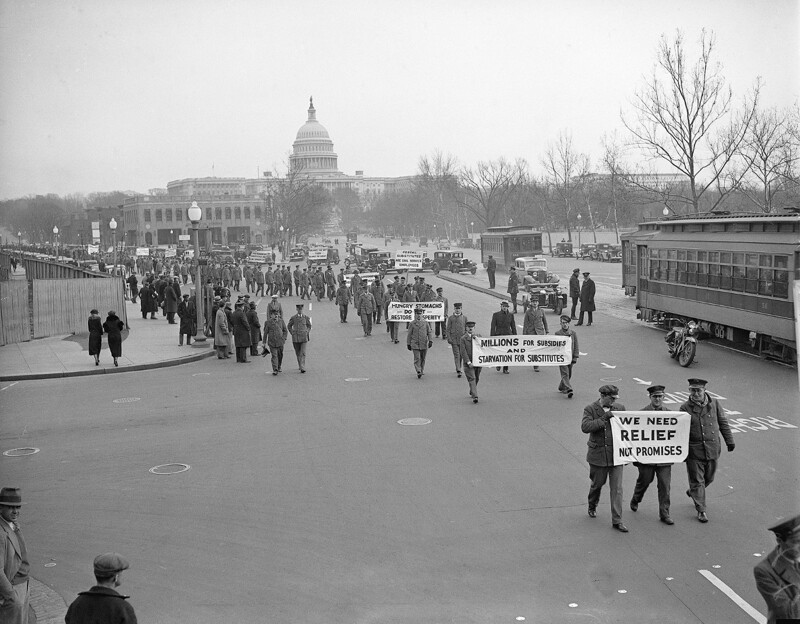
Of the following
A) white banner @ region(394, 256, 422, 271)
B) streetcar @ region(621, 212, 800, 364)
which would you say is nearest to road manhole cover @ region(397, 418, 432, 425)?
streetcar @ region(621, 212, 800, 364)

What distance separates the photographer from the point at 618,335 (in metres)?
26.9

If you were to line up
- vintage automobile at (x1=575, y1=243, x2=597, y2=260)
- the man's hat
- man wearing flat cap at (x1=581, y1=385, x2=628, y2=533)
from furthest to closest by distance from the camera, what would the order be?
1. vintage automobile at (x1=575, y1=243, x2=597, y2=260)
2. man wearing flat cap at (x1=581, y1=385, x2=628, y2=533)
3. the man's hat

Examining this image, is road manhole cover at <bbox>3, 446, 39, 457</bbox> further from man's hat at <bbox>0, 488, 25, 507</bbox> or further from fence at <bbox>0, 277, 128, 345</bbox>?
fence at <bbox>0, 277, 128, 345</bbox>

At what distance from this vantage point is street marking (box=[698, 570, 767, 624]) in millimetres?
7352

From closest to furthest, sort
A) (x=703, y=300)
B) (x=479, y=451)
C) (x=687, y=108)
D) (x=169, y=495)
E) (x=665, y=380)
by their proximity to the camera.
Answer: (x=169, y=495) < (x=479, y=451) < (x=665, y=380) < (x=703, y=300) < (x=687, y=108)

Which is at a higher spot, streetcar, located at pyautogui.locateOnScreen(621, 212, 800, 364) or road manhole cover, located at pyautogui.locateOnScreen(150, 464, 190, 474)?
streetcar, located at pyautogui.locateOnScreen(621, 212, 800, 364)

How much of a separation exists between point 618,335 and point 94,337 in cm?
1552

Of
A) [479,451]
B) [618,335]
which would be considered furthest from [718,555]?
[618,335]

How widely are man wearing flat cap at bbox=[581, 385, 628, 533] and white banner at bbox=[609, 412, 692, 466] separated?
0.08 meters

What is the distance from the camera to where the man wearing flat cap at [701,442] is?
32.4 ft

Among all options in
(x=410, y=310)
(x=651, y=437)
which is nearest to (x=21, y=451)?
(x=651, y=437)

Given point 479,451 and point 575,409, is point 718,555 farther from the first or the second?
point 575,409

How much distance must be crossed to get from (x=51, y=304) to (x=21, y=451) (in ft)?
55.0

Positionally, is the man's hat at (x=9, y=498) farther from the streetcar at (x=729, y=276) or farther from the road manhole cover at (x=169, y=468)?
the streetcar at (x=729, y=276)
